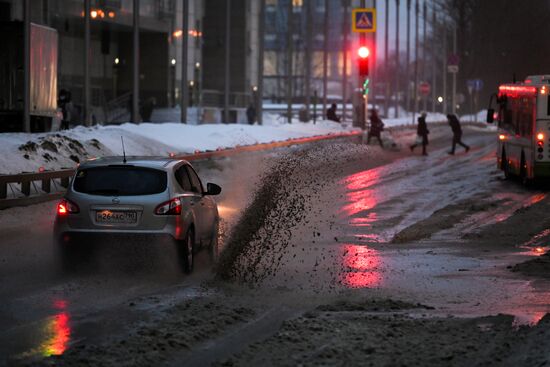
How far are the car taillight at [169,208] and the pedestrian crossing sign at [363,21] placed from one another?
3605cm

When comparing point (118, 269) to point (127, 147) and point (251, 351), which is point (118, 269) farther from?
point (127, 147)

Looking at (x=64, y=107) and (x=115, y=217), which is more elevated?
(x=64, y=107)

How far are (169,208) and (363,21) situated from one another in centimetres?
3677

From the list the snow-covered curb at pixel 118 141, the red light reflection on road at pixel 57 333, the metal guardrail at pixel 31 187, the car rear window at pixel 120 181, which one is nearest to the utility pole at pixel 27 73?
the snow-covered curb at pixel 118 141

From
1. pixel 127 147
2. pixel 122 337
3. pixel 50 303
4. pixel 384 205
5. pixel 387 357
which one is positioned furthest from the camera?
pixel 127 147

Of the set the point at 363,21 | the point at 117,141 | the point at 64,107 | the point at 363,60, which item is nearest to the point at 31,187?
the point at 117,141

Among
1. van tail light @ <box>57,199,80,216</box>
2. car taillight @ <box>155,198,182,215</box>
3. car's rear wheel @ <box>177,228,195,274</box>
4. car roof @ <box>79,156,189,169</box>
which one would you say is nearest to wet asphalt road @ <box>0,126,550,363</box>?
car's rear wheel @ <box>177,228,195,274</box>

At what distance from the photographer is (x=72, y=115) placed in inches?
1909

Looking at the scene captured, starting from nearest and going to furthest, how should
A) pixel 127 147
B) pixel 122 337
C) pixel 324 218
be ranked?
pixel 122 337
pixel 324 218
pixel 127 147

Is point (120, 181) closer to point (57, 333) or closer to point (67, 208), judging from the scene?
point (67, 208)

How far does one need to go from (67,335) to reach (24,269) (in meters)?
4.50

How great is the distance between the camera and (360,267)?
46.5 feet

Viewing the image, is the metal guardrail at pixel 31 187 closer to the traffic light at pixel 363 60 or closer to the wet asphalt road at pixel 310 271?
the wet asphalt road at pixel 310 271

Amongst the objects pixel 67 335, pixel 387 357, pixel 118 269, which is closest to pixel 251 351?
A: pixel 387 357
